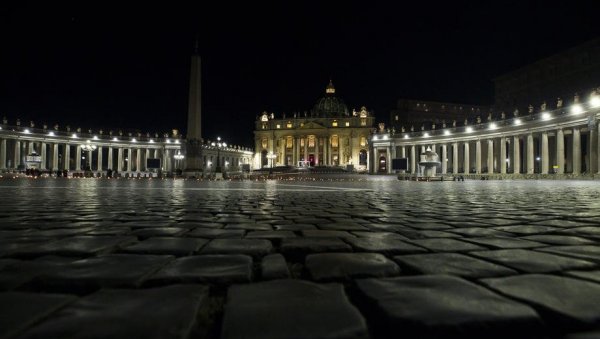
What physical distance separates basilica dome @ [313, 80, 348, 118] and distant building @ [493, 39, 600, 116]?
7160cm

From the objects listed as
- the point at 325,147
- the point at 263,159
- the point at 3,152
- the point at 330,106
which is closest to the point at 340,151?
the point at 325,147

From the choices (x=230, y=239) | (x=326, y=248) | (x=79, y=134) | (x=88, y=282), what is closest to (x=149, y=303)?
(x=88, y=282)

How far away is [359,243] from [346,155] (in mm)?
135902

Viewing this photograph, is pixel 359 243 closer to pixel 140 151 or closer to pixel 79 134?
pixel 79 134

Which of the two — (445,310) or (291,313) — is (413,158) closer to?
(445,310)

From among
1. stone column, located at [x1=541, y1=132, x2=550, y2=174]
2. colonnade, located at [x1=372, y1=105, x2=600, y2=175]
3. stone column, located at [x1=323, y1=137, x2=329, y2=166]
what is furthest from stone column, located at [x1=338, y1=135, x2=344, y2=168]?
stone column, located at [x1=541, y1=132, x2=550, y2=174]

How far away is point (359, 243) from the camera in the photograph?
364cm

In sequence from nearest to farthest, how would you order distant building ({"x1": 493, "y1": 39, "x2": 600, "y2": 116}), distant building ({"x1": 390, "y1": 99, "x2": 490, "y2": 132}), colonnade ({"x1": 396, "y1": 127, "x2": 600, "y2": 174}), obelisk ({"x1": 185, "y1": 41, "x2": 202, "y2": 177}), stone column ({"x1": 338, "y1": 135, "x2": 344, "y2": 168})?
obelisk ({"x1": 185, "y1": 41, "x2": 202, "y2": 177}), colonnade ({"x1": 396, "y1": 127, "x2": 600, "y2": 174}), distant building ({"x1": 493, "y1": 39, "x2": 600, "y2": 116}), distant building ({"x1": 390, "y1": 99, "x2": 490, "y2": 132}), stone column ({"x1": 338, "y1": 135, "x2": 344, "y2": 168})

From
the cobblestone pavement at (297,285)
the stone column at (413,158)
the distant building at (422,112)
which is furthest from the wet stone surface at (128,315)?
the distant building at (422,112)

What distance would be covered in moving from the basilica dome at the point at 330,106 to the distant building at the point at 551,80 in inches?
2819

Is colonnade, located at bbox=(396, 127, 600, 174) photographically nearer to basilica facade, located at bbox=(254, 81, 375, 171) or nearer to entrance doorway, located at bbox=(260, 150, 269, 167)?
basilica facade, located at bbox=(254, 81, 375, 171)

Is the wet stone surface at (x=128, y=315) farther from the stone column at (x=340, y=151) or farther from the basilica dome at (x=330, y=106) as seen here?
the basilica dome at (x=330, y=106)

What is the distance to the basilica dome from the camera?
14989cm

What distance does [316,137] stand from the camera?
14200 centimetres
